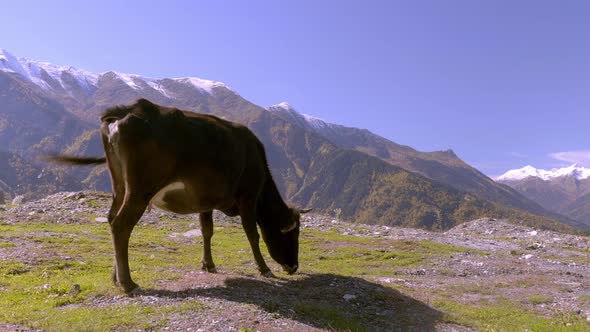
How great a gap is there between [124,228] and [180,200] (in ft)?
4.34

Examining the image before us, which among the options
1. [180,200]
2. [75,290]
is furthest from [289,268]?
[75,290]

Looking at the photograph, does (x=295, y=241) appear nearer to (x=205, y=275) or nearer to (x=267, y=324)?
(x=205, y=275)

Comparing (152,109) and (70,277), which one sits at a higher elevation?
(152,109)

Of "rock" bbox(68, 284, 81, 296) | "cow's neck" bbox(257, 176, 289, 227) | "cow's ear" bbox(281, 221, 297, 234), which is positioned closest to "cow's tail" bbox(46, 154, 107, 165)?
"rock" bbox(68, 284, 81, 296)

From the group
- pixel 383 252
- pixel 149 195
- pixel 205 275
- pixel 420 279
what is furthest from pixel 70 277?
pixel 383 252

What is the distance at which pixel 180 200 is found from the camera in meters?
9.38

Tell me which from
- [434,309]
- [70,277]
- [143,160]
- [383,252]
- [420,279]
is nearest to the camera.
→ [143,160]

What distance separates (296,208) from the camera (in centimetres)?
1189

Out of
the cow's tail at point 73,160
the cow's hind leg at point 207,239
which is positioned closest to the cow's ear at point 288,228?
the cow's hind leg at point 207,239

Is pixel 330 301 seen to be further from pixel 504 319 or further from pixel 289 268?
pixel 504 319

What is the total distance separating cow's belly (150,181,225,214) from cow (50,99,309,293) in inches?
0.8

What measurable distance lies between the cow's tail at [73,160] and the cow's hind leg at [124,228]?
7.16ft

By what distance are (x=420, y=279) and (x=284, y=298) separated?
6.86 meters

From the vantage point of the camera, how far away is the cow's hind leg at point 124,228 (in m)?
8.45
